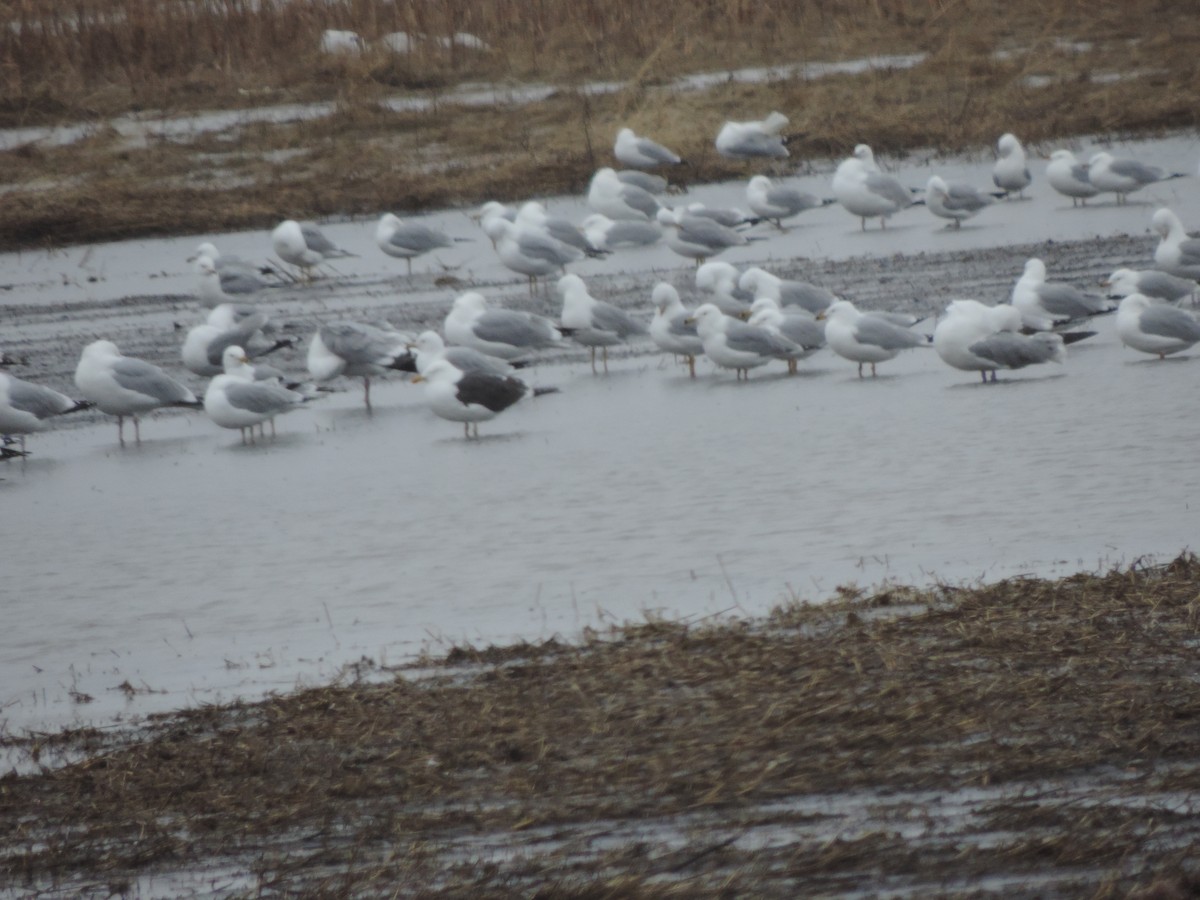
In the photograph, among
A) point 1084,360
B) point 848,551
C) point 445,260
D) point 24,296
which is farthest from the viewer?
point 445,260

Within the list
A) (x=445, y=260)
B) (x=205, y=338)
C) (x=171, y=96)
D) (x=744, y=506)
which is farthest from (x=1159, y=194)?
(x=171, y=96)

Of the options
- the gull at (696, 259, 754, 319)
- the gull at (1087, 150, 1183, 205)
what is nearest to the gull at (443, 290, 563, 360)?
the gull at (696, 259, 754, 319)

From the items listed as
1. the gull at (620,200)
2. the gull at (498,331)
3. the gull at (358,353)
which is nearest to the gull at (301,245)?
the gull at (620,200)

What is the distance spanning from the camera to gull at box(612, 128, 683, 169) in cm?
2200

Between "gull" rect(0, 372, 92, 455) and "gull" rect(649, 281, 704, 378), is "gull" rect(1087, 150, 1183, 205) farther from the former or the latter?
"gull" rect(0, 372, 92, 455)

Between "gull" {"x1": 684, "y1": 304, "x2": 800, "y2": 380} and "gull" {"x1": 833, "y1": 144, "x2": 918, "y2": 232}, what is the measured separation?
6587 mm

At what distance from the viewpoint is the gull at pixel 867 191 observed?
18.4 metres

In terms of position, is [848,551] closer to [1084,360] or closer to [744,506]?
[744,506]

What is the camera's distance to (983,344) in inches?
437

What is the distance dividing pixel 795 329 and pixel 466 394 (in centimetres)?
263

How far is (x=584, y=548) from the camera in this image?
7672 mm

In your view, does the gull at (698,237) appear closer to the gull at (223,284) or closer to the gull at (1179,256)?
the gull at (223,284)

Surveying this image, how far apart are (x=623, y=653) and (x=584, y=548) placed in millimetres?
1949

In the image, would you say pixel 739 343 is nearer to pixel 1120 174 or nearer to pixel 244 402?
pixel 244 402
